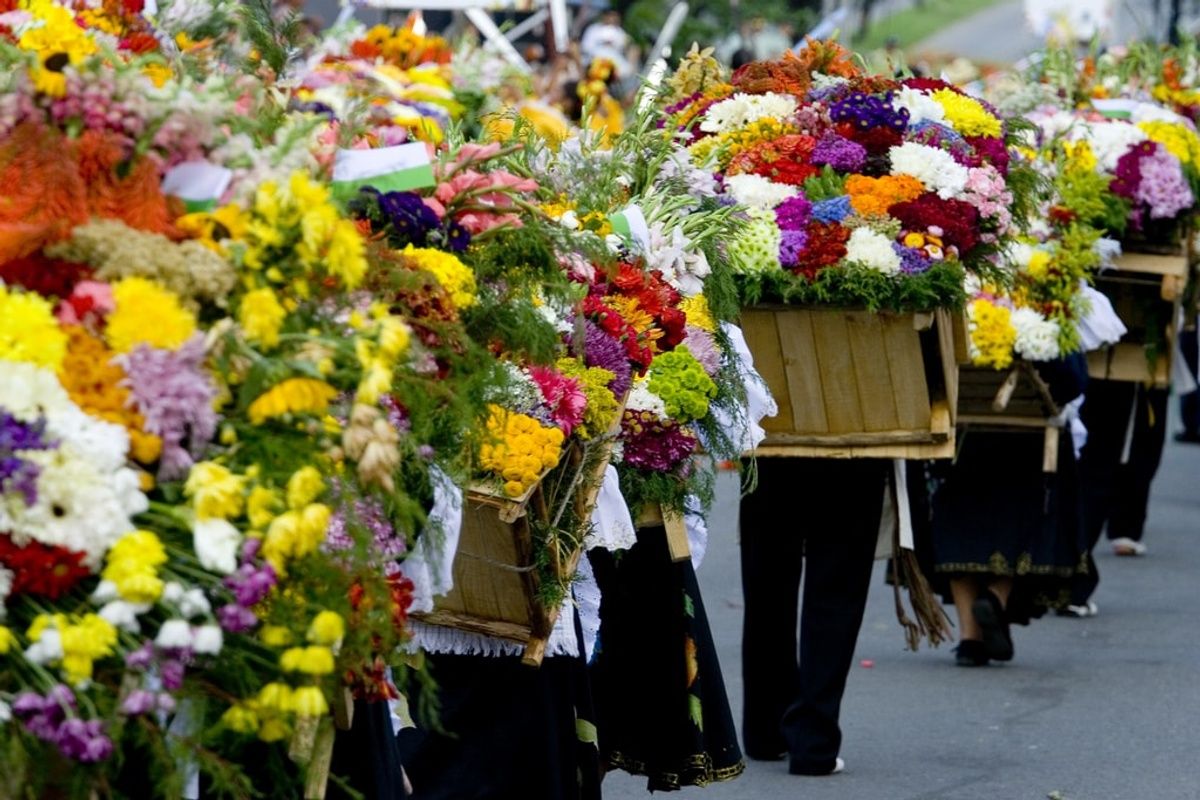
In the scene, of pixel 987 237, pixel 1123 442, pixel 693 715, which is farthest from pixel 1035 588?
pixel 693 715

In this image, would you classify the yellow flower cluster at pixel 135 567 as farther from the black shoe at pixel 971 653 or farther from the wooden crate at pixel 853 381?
the black shoe at pixel 971 653

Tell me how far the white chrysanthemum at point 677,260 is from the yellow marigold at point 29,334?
2.61 m

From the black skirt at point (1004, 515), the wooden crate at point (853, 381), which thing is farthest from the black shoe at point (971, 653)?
the wooden crate at point (853, 381)

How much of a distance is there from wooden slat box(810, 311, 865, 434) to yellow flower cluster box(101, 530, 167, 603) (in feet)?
12.4

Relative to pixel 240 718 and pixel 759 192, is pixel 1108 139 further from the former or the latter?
pixel 240 718

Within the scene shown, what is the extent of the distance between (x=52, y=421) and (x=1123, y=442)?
7837 millimetres

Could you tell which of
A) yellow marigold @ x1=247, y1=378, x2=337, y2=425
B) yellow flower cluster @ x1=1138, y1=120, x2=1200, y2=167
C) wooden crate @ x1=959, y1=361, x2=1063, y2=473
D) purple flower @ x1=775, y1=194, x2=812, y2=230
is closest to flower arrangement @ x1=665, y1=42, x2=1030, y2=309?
purple flower @ x1=775, y1=194, x2=812, y2=230

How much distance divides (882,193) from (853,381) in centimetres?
56

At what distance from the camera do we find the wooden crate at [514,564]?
15.9ft

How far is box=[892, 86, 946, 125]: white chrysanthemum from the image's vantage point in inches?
273

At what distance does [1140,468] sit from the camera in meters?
11.2

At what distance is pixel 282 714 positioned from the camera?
317cm

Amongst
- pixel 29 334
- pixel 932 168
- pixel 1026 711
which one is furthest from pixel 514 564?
pixel 1026 711

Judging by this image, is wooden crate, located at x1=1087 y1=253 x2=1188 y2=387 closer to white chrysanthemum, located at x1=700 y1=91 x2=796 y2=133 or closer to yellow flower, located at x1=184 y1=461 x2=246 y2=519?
white chrysanthemum, located at x1=700 y1=91 x2=796 y2=133
